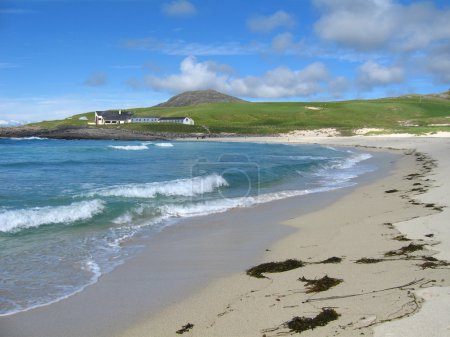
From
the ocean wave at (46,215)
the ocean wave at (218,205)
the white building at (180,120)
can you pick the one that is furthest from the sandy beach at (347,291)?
the white building at (180,120)

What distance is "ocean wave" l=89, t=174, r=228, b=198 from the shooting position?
1836cm

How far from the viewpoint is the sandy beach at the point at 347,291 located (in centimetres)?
521

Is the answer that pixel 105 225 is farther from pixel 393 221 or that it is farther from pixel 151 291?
pixel 393 221

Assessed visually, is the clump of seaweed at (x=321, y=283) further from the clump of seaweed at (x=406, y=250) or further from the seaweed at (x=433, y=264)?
the clump of seaweed at (x=406, y=250)

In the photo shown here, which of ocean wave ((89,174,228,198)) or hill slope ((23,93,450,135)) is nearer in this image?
ocean wave ((89,174,228,198))

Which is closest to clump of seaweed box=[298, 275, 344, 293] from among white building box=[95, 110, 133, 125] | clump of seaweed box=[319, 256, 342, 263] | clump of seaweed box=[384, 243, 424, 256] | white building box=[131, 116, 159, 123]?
clump of seaweed box=[319, 256, 342, 263]

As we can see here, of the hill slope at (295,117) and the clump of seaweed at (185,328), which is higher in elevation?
the hill slope at (295,117)

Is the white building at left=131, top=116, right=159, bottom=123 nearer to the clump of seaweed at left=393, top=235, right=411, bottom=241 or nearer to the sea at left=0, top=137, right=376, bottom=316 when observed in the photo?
the sea at left=0, top=137, right=376, bottom=316

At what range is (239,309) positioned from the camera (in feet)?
20.4

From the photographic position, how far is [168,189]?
19.8 m

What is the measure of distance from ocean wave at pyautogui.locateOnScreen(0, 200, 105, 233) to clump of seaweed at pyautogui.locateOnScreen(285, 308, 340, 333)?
31.3ft

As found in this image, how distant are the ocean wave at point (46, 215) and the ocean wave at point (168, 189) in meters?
2.84

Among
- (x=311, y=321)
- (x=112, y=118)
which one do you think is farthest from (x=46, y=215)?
(x=112, y=118)

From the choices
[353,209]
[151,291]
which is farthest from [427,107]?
[151,291]
